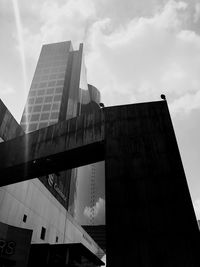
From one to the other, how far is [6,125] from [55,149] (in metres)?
10.4

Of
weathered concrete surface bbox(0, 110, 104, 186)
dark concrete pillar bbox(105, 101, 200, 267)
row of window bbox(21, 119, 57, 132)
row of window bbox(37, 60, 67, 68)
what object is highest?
row of window bbox(37, 60, 67, 68)

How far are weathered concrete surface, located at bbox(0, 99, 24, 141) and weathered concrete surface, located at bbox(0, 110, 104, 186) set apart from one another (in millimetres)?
4775

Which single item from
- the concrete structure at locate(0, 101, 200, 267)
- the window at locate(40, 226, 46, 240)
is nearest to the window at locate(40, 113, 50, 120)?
the window at locate(40, 226, 46, 240)

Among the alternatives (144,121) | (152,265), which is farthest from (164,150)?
(152,265)

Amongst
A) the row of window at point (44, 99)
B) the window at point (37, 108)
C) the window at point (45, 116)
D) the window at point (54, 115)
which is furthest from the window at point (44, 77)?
the window at point (54, 115)

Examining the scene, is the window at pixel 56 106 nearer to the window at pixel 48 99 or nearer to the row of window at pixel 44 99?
the row of window at pixel 44 99

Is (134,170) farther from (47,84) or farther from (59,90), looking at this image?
(47,84)

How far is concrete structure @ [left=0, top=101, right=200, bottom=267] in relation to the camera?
29.2 feet

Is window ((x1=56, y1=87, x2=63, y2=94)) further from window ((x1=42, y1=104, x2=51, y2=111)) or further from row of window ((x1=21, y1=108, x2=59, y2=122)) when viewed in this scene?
row of window ((x1=21, y1=108, x2=59, y2=122))

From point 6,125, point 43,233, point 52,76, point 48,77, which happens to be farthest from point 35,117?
point 6,125

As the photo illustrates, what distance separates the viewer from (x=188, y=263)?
8.27 m

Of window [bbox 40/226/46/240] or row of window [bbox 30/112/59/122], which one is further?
row of window [bbox 30/112/59/122]

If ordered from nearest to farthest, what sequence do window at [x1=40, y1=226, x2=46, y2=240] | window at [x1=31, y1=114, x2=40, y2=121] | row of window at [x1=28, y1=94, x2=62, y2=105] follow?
window at [x1=40, y1=226, x2=46, y2=240] → window at [x1=31, y1=114, x2=40, y2=121] → row of window at [x1=28, y1=94, x2=62, y2=105]

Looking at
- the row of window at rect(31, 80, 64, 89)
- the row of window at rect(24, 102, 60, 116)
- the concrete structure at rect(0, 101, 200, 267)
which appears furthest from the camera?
the row of window at rect(31, 80, 64, 89)
